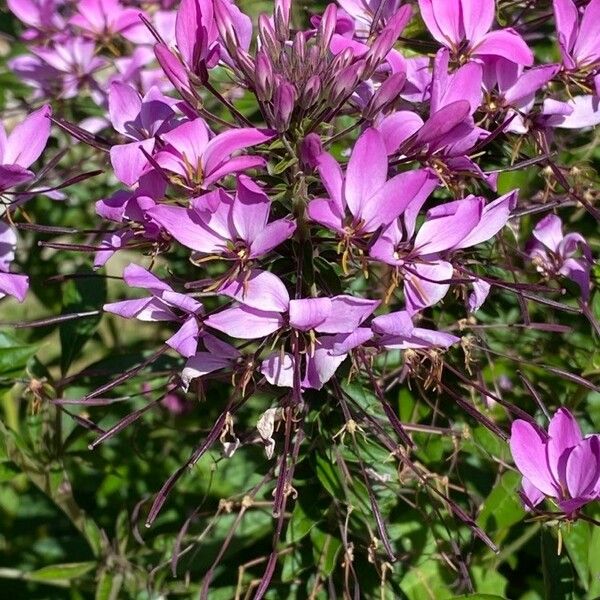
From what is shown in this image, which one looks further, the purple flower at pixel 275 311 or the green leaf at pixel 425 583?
the green leaf at pixel 425 583

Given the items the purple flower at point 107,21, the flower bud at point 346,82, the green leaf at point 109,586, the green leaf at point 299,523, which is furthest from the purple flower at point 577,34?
the green leaf at point 109,586

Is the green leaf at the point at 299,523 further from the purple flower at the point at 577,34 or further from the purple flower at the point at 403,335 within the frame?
the purple flower at the point at 577,34

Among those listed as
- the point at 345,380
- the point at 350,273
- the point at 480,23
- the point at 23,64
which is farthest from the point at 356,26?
the point at 23,64

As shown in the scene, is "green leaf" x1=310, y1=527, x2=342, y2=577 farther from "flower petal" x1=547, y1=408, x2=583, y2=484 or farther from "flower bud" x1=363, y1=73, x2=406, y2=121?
"flower bud" x1=363, y1=73, x2=406, y2=121

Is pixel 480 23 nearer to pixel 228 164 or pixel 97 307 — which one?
pixel 228 164

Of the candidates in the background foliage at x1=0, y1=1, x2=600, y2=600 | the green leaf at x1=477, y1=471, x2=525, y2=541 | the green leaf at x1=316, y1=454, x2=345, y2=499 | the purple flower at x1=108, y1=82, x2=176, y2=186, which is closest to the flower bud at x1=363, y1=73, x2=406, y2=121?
the purple flower at x1=108, y1=82, x2=176, y2=186
